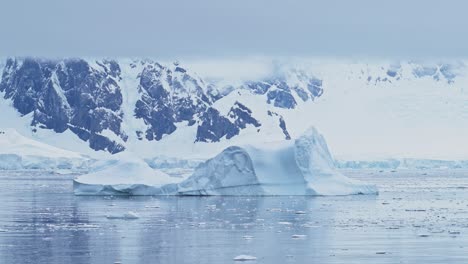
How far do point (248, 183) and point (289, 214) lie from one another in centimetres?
1006

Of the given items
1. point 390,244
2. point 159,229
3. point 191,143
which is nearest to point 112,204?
point 159,229

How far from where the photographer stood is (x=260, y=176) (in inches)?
1812

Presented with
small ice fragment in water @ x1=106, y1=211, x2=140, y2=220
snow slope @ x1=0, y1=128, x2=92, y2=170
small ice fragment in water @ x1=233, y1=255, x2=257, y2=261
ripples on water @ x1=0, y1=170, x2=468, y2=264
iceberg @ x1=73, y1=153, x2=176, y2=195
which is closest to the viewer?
small ice fragment in water @ x1=233, y1=255, x2=257, y2=261

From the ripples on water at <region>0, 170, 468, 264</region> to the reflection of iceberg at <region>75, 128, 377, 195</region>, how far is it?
1.26m

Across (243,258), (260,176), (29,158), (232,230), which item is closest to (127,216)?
(232,230)

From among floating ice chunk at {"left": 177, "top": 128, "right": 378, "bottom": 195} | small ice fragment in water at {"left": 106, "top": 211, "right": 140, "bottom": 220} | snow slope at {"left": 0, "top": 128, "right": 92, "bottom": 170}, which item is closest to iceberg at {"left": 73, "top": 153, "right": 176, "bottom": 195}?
floating ice chunk at {"left": 177, "top": 128, "right": 378, "bottom": 195}

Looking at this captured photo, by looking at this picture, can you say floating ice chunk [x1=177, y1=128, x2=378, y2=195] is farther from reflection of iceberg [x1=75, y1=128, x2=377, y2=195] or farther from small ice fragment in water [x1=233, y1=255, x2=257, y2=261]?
small ice fragment in water [x1=233, y1=255, x2=257, y2=261]

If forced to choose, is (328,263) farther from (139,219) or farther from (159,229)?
(139,219)

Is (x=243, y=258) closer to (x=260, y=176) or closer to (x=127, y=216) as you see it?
(x=127, y=216)

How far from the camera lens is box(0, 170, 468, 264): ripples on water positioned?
24016 mm

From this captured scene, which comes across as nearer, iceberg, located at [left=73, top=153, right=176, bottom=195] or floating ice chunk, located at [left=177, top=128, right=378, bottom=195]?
floating ice chunk, located at [left=177, top=128, right=378, bottom=195]

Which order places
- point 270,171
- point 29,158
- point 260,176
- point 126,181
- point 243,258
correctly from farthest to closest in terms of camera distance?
point 29,158 < point 126,181 < point 260,176 < point 270,171 < point 243,258

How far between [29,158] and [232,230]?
10491 cm

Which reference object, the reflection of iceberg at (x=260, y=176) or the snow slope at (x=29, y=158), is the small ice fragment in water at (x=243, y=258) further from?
the snow slope at (x=29, y=158)
